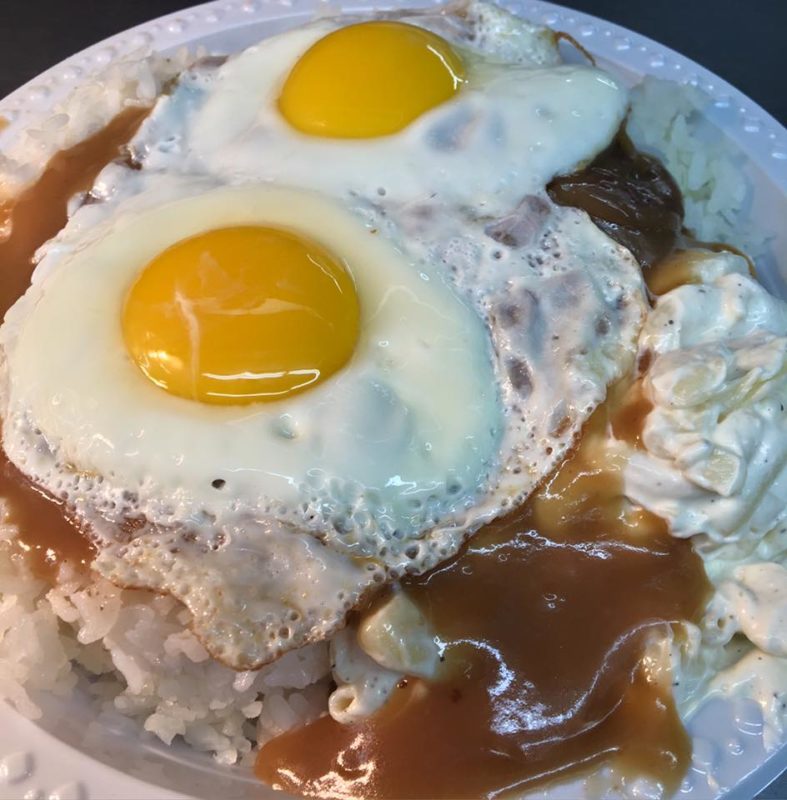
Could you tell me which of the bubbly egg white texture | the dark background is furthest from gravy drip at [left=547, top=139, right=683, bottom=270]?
the dark background

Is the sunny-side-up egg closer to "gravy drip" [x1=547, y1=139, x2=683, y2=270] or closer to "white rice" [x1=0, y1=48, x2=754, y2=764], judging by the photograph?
"gravy drip" [x1=547, y1=139, x2=683, y2=270]

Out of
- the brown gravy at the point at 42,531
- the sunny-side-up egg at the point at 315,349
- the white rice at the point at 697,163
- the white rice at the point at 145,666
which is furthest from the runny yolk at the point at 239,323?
the white rice at the point at 697,163

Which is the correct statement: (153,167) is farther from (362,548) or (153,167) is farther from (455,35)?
(362,548)

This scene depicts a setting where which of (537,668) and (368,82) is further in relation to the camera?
(368,82)

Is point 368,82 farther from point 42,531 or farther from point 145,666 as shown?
point 145,666

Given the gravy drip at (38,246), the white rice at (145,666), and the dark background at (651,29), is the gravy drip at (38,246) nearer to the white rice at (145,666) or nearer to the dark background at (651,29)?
the white rice at (145,666)

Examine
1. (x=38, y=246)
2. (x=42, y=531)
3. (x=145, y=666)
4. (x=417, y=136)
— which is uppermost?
(x=417, y=136)

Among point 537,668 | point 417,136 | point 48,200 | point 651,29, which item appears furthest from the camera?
point 651,29

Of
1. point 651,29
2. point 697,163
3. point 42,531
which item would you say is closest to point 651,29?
point 651,29
